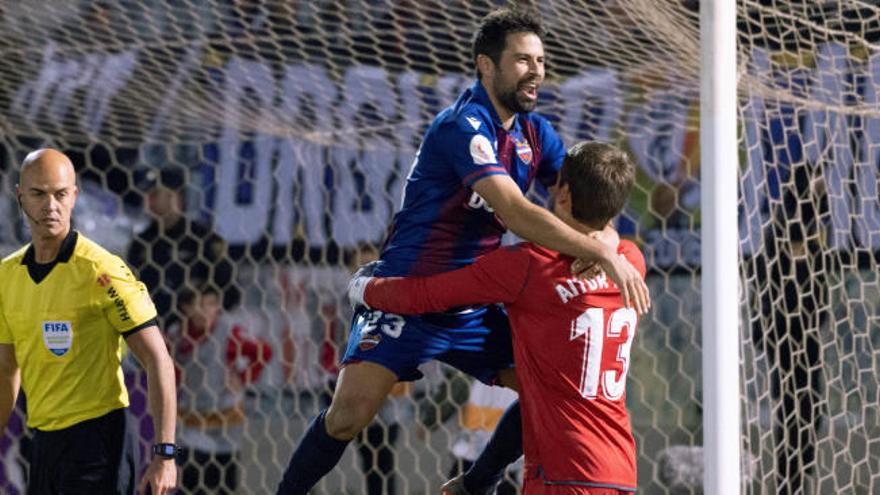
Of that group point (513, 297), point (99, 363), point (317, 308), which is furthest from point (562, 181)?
point (317, 308)

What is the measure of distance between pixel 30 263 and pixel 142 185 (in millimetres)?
2453

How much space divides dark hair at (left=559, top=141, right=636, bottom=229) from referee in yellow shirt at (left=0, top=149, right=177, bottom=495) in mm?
1049

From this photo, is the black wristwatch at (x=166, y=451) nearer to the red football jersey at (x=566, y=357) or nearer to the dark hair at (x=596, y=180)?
the red football jersey at (x=566, y=357)

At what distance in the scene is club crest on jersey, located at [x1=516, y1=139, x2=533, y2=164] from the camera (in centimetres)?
327

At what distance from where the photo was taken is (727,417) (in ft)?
10.5

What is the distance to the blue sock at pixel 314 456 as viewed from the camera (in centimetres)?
330

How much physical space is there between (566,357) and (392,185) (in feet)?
9.95

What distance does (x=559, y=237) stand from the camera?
2.86m

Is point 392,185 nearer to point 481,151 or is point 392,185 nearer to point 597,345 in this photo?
point 481,151

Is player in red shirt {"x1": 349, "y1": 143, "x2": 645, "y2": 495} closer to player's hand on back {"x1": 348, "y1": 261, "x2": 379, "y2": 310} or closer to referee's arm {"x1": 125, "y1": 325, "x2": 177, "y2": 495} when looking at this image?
player's hand on back {"x1": 348, "y1": 261, "x2": 379, "y2": 310}

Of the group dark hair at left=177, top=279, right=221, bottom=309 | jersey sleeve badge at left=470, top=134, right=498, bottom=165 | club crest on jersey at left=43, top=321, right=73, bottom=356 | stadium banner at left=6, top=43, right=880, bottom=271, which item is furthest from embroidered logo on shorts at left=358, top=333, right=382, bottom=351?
dark hair at left=177, top=279, right=221, bottom=309

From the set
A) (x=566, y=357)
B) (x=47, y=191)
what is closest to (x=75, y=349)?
(x=47, y=191)

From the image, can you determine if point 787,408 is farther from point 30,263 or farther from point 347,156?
point 30,263

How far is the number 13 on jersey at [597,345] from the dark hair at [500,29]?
2.24 feet
